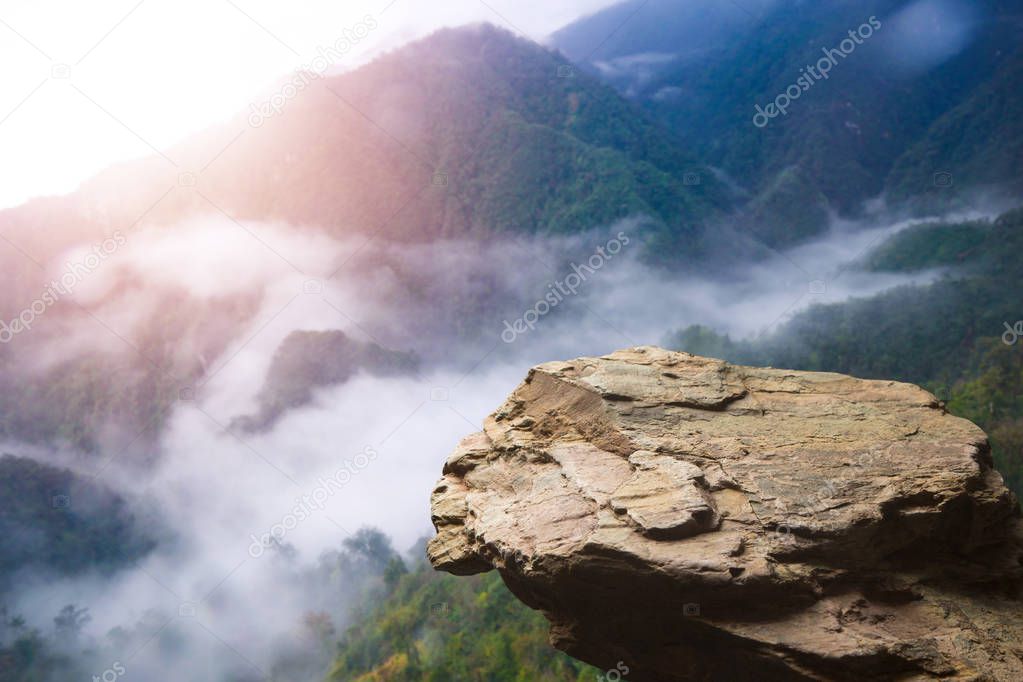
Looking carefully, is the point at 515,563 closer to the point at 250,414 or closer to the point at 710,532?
the point at 710,532

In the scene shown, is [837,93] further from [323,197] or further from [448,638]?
[448,638]

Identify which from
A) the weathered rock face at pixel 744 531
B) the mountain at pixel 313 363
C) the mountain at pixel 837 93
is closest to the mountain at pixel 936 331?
the mountain at pixel 837 93

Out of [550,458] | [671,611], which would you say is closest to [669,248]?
[550,458]

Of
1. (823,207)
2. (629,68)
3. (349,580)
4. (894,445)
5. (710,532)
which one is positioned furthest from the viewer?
(629,68)

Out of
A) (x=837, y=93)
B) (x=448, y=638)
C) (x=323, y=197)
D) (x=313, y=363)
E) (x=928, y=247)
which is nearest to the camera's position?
(x=448, y=638)

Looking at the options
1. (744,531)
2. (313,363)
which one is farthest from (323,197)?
(744,531)

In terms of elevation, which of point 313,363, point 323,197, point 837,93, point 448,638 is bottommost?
point 448,638

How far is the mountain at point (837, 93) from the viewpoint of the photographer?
1872cm

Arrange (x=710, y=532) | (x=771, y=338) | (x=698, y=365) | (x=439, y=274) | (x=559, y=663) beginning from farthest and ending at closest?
(x=439, y=274)
(x=771, y=338)
(x=559, y=663)
(x=698, y=365)
(x=710, y=532)

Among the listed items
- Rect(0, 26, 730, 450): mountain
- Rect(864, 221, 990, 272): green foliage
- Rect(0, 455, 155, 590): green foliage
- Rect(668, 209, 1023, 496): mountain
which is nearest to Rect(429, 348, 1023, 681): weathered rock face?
Rect(668, 209, 1023, 496): mountain

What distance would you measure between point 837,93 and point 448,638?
18777 mm

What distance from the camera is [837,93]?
2128cm

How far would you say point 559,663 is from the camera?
14.1m

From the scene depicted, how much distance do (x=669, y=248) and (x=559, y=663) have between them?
38.8 ft
